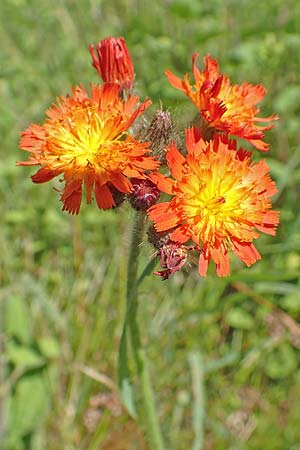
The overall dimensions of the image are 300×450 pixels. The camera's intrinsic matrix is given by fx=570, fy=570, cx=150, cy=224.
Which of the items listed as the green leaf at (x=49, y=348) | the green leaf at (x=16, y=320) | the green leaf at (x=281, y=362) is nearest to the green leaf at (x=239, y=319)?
the green leaf at (x=281, y=362)

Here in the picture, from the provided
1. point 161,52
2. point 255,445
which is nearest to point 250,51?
point 161,52

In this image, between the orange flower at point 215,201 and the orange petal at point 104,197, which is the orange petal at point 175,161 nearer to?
the orange flower at point 215,201

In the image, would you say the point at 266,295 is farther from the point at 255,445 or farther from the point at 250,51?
the point at 250,51

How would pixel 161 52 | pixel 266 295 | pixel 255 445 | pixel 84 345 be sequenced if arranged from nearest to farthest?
pixel 255 445 → pixel 84 345 → pixel 266 295 → pixel 161 52

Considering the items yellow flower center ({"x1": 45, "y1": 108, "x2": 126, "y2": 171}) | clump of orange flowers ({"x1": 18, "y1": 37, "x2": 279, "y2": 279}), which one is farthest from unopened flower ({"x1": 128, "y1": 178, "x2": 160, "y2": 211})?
yellow flower center ({"x1": 45, "y1": 108, "x2": 126, "y2": 171})

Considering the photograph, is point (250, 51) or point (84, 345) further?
point (250, 51)

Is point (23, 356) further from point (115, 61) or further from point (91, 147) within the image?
point (115, 61)

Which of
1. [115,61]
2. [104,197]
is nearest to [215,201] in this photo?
[104,197]
